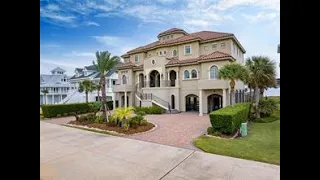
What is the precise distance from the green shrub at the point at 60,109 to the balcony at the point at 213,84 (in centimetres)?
1452

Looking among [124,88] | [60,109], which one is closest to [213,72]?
[124,88]

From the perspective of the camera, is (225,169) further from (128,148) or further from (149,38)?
(149,38)

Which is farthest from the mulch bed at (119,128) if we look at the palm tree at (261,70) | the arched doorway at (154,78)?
the arched doorway at (154,78)

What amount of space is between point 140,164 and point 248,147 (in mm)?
5003

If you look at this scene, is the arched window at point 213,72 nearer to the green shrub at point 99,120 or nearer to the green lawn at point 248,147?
the green lawn at point 248,147

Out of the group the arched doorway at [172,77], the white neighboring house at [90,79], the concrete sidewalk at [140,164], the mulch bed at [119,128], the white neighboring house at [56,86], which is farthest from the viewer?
the white neighboring house at [56,86]

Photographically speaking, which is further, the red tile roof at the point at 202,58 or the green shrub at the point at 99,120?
the red tile roof at the point at 202,58

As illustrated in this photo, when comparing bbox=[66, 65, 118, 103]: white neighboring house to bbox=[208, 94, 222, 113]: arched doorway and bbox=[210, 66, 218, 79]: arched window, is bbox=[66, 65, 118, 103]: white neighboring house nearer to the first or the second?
bbox=[210, 66, 218, 79]: arched window

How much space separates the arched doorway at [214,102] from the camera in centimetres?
2205

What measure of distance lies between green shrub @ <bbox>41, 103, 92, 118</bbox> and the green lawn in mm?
17175

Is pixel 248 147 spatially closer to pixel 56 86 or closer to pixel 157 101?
pixel 157 101

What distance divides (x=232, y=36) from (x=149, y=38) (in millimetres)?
13994

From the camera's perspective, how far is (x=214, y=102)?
22.5 meters
